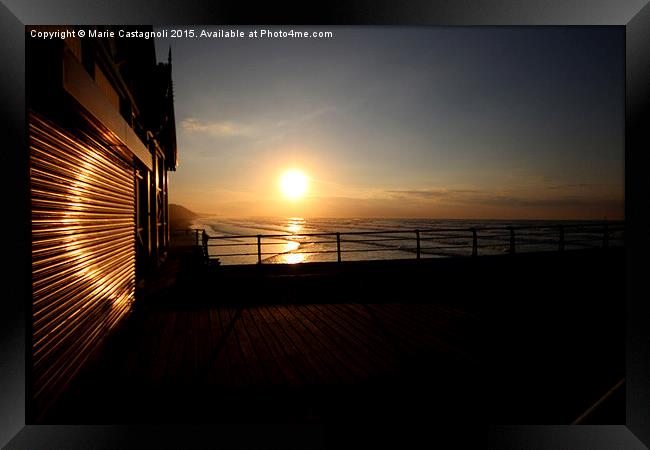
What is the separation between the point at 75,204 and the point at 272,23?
8.92 ft

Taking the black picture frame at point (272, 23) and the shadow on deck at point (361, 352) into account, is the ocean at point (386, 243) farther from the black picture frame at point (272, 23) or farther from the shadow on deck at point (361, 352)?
the black picture frame at point (272, 23)

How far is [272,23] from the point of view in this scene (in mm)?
2221

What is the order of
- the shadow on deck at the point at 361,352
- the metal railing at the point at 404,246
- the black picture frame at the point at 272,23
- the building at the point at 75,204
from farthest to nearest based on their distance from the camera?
the metal railing at the point at 404,246
the shadow on deck at the point at 361,352
the building at the point at 75,204
the black picture frame at the point at 272,23

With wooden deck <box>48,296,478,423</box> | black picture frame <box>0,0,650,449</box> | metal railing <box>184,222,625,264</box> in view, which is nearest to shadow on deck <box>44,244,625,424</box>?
wooden deck <box>48,296,478,423</box>

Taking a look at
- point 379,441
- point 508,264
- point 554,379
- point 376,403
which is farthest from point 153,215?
point 508,264

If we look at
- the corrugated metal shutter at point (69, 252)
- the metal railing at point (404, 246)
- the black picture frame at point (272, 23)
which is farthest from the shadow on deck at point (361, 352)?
the metal railing at point (404, 246)

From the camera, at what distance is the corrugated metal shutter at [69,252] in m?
2.43

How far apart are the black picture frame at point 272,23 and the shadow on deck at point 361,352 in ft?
0.64

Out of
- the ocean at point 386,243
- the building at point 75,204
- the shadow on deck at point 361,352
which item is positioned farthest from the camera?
the ocean at point 386,243

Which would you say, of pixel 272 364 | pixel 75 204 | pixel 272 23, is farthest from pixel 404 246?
pixel 272 23

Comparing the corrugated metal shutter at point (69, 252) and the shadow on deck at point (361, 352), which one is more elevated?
the corrugated metal shutter at point (69, 252)

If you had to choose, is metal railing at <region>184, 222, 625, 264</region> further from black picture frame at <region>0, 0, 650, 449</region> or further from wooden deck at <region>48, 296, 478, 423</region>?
wooden deck at <region>48, 296, 478, 423</region>

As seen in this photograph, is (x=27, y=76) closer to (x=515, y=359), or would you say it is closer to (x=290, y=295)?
(x=290, y=295)

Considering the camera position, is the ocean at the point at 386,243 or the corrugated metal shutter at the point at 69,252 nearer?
the corrugated metal shutter at the point at 69,252
